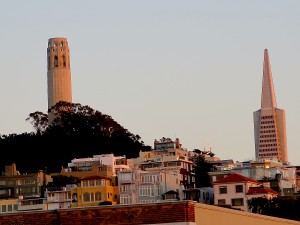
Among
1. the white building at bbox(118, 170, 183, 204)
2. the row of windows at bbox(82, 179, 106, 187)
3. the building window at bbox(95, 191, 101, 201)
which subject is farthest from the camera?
the row of windows at bbox(82, 179, 106, 187)

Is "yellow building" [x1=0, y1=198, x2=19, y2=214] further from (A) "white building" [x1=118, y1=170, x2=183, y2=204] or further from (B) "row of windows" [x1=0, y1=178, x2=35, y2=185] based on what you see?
(B) "row of windows" [x1=0, y1=178, x2=35, y2=185]

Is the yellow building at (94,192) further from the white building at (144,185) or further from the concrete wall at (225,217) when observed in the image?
the concrete wall at (225,217)

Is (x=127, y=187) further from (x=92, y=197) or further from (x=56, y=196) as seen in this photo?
(x=56, y=196)

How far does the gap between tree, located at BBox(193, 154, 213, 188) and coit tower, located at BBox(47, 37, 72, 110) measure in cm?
2465

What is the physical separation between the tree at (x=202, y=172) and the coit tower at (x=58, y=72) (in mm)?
24648

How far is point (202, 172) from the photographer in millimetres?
121188

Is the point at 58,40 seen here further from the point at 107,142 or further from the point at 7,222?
the point at 7,222

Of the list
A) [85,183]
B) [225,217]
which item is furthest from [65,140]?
[225,217]

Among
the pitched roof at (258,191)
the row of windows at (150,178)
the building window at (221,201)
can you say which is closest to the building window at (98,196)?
the row of windows at (150,178)

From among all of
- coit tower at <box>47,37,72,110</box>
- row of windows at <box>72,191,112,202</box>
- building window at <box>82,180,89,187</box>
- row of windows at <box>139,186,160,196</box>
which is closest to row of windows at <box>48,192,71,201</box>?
row of windows at <box>72,191,112,202</box>

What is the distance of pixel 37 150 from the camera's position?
439 feet

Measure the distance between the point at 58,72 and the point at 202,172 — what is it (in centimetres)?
3306

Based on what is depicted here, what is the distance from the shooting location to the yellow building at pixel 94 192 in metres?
105

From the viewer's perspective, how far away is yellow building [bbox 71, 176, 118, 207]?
104825mm
